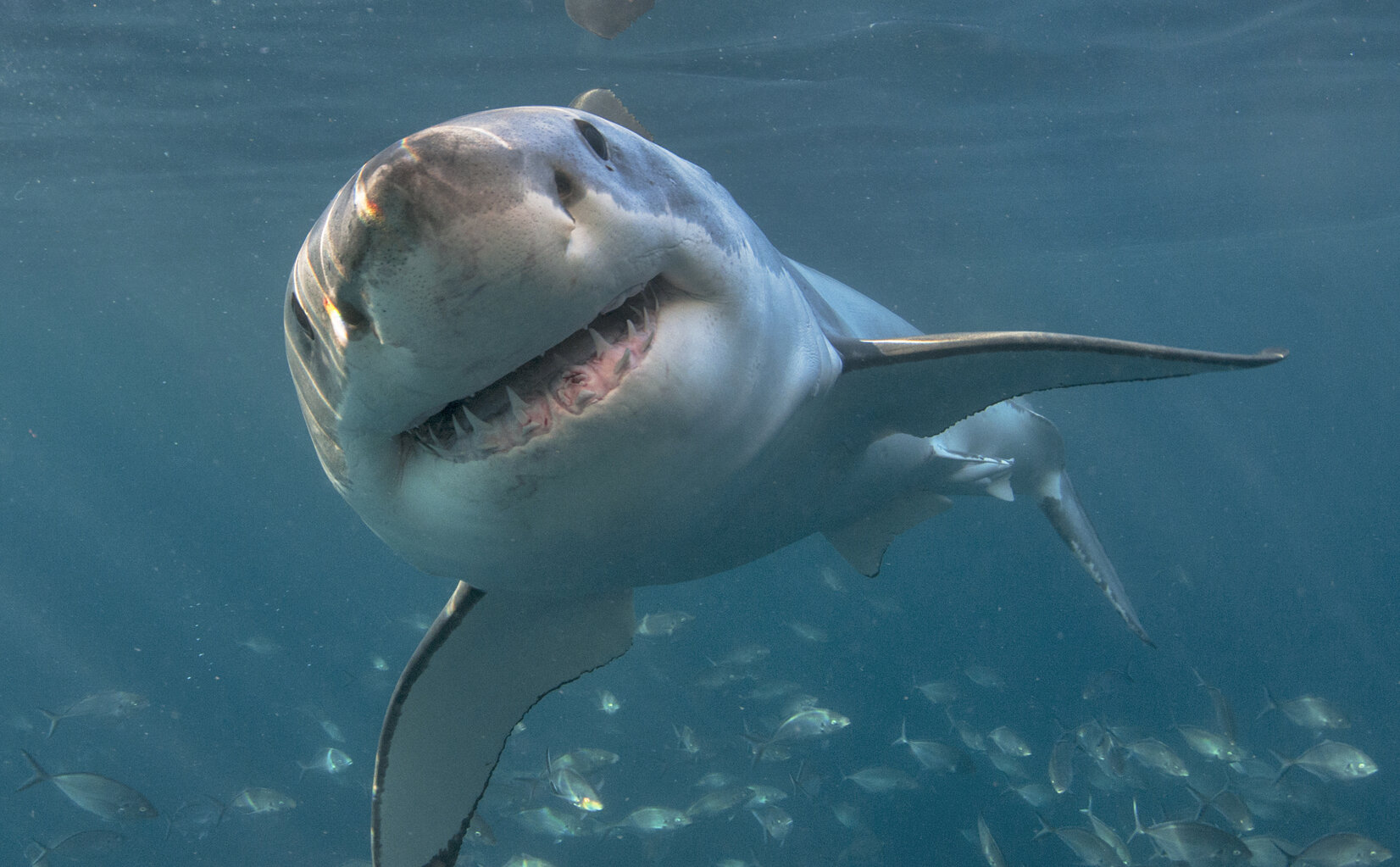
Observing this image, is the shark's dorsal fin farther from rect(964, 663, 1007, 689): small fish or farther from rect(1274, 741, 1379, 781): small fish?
rect(964, 663, 1007, 689): small fish

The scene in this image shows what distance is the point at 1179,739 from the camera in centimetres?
2105

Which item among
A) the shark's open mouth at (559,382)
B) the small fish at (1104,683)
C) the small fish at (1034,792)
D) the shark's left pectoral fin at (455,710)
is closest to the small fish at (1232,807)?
the small fish at (1034,792)

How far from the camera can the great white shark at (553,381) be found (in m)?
1.35

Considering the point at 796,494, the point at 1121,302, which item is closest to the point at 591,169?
the point at 796,494

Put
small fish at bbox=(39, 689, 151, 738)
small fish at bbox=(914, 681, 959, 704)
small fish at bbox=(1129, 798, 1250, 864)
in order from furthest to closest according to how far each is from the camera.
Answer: small fish at bbox=(39, 689, 151, 738) → small fish at bbox=(914, 681, 959, 704) → small fish at bbox=(1129, 798, 1250, 864)

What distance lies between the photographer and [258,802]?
37.6ft

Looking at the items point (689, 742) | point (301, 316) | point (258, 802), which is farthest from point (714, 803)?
point (301, 316)

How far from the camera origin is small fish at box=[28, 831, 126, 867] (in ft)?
33.0

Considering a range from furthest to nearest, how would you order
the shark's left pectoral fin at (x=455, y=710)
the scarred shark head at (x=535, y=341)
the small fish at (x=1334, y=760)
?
the small fish at (x=1334, y=760) < the shark's left pectoral fin at (x=455, y=710) < the scarred shark head at (x=535, y=341)

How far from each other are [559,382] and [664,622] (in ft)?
36.7

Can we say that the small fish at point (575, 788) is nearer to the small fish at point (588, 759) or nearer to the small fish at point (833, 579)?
the small fish at point (588, 759)

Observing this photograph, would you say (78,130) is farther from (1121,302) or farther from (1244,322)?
(1244,322)

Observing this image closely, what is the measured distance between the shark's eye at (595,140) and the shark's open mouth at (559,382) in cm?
28

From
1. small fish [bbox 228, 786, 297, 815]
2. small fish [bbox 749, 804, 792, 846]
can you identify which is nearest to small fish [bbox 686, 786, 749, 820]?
small fish [bbox 749, 804, 792, 846]
